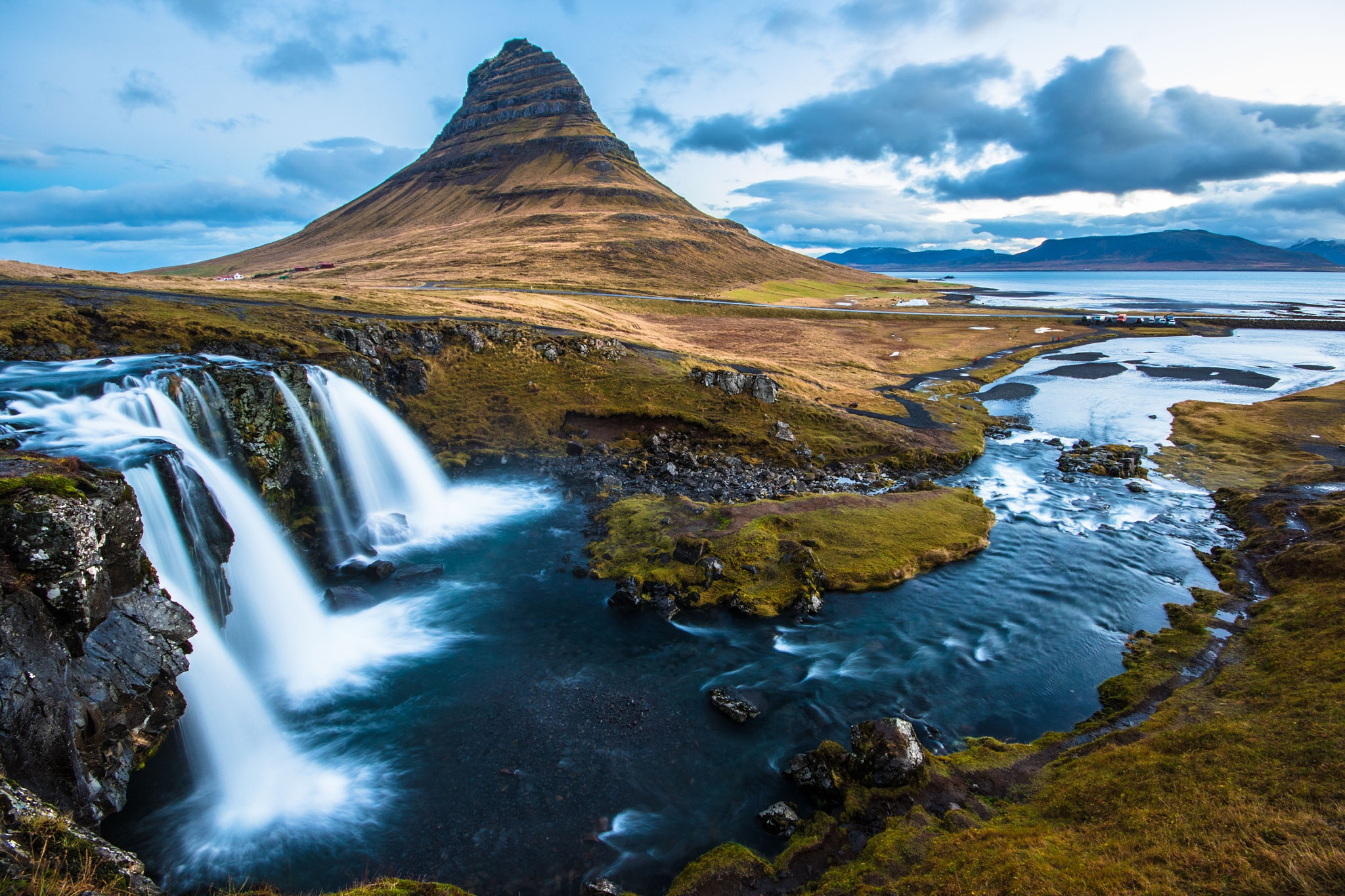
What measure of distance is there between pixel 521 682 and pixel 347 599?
10.6 m

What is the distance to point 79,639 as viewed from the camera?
1416 centimetres

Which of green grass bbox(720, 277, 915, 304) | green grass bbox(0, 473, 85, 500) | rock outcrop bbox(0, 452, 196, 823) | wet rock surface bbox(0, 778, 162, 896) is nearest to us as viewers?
wet rock surface bbox(0, 778, 162, 896)

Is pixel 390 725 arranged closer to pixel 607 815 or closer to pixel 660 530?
pixel 607 815

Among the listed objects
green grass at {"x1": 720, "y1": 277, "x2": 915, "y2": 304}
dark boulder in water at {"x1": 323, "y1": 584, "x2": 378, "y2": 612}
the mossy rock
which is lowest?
the mossy rock

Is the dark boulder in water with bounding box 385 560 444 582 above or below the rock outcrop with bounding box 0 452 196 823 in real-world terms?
below

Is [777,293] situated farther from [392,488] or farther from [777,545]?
[777,545]

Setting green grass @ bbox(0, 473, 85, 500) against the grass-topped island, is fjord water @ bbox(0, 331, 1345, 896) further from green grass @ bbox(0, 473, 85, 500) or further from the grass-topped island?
green grass @ bbox(0, 473, 85, 500)

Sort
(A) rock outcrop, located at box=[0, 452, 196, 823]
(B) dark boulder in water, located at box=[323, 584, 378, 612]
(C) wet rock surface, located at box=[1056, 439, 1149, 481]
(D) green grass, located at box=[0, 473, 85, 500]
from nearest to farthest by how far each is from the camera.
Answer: (A) rock outcrop, located at box=[0, 452, 196, 823] → (D) green grass, located at box=[0, 473, 85, 500] → (B) dark boulder in water, located at box=[323, 584, 378, 612] → (C) wet rock surface, located at box=[1056, 439, 1149, 481]

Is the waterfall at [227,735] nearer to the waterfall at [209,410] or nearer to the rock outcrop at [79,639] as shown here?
the rock outcrop at [79,639]

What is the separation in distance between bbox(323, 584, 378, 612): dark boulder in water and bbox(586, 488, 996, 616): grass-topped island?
10.4 meters

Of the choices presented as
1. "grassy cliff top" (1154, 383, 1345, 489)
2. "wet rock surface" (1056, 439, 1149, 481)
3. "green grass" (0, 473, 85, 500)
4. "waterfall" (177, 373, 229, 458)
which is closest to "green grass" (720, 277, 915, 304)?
"grassy cliff top" (1154, 383, 1345, 489)

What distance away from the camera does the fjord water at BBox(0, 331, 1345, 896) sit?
49.8 feet

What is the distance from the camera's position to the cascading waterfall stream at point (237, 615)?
1638 cm

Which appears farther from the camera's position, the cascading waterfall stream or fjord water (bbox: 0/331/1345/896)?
the cascading waterfall stream
